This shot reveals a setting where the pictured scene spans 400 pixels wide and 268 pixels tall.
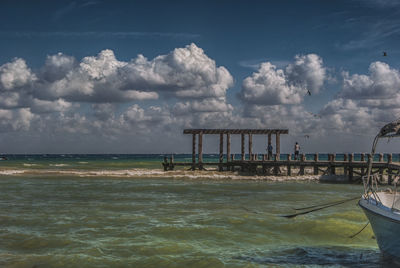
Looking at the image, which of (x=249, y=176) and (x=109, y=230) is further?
(x=249, y=176)

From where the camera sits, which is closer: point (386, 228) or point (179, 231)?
point (386, 228)

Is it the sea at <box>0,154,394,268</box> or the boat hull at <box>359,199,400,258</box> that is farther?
the sea at <box>0,154,394,268</box>

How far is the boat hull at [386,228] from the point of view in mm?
9234

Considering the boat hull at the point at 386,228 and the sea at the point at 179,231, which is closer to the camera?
the boat hull at the point at 386,228

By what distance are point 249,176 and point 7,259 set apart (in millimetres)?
27802

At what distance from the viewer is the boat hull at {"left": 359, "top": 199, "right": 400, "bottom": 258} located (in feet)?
30.3

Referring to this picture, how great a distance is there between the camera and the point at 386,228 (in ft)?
31.4

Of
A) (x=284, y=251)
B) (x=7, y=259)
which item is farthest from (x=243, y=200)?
(x=7, y=259)

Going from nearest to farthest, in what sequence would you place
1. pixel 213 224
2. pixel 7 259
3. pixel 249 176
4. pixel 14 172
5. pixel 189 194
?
pixel 7 259, pixel 213 224, pixel 189 194, pixel 249 176, pixel 14 172

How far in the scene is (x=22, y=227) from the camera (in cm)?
1436

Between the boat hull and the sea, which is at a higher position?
the boat hull

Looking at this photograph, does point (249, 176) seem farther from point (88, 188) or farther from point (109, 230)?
point (109, 230)

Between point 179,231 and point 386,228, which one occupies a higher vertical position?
point 386,228

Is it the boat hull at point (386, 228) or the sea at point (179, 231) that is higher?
the boat hull at point (386, 228)
